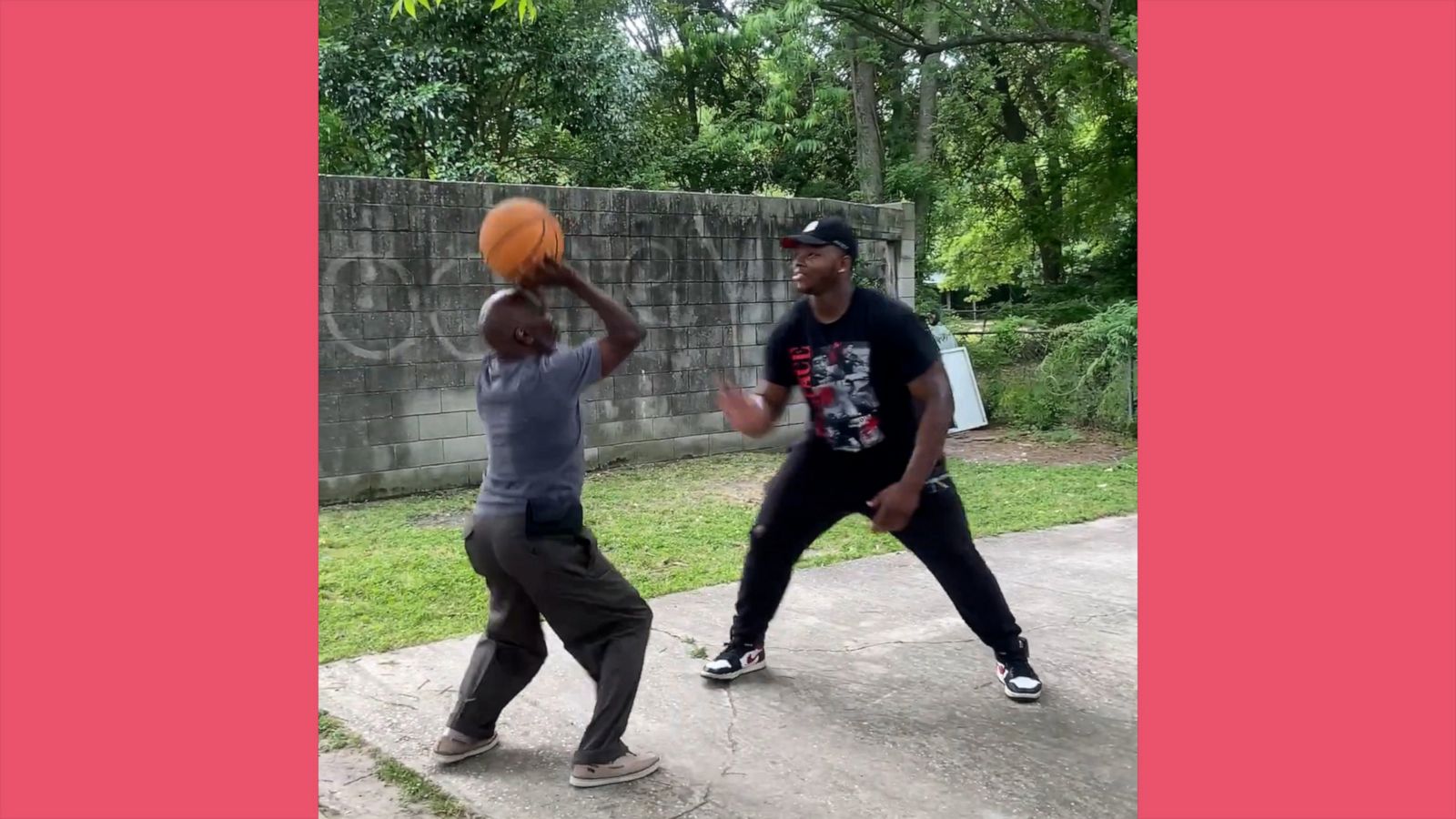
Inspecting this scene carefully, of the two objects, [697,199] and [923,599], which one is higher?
[697,199]

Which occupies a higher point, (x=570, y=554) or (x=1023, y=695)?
(x=570, y=554)

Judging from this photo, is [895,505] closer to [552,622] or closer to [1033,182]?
[552,622]

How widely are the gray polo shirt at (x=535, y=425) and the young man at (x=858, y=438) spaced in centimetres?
82

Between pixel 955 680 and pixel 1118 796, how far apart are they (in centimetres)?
100

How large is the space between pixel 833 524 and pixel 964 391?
7.90 metres

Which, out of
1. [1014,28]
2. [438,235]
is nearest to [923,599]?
[438,235]

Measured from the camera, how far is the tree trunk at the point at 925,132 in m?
15.3

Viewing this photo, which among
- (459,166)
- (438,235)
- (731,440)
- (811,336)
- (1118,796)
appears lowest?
(1118,796)

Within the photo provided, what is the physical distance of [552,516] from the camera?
3.07 metres

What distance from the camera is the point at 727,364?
979 centimetres

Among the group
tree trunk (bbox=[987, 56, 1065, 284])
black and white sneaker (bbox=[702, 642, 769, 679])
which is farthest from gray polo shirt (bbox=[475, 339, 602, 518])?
tree trunk (bbox=[987, 56, 1065, 284])

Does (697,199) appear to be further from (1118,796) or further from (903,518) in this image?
(1118,796)

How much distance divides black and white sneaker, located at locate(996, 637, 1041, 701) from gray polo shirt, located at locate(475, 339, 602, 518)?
5.90 ft

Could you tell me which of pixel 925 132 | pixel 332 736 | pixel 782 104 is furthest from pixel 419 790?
pixel 925 132
